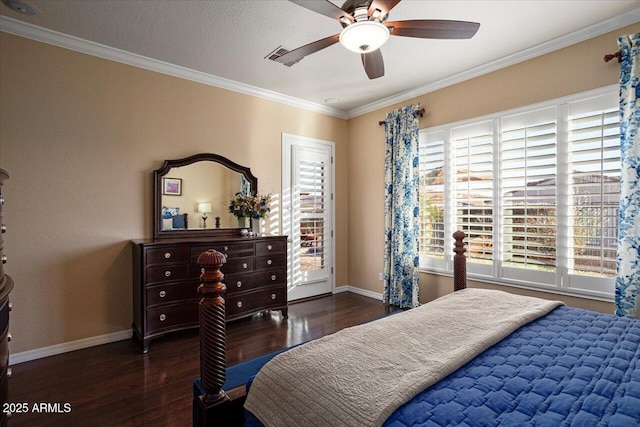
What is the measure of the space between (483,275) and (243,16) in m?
3.52

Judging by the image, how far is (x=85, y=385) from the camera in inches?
94.1

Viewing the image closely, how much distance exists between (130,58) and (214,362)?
3.31 m

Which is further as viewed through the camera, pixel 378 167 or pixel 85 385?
pixel 378 167

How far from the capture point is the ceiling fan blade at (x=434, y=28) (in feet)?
6.25

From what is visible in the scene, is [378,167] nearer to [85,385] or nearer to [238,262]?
[238,262]

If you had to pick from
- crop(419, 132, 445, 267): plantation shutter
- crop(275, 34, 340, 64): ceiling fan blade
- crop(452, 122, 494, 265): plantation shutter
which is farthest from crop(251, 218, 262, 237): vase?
crop(452, 122, 494, 265): plantation shutter

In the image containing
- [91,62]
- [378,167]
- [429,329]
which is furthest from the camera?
[378,167]

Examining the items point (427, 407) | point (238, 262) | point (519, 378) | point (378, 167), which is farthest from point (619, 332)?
point (378, 167)

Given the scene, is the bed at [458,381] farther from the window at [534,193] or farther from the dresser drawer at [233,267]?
the dresser drawer at [233,267]

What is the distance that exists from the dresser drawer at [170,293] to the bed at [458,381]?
1.95 m

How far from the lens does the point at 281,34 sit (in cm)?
291

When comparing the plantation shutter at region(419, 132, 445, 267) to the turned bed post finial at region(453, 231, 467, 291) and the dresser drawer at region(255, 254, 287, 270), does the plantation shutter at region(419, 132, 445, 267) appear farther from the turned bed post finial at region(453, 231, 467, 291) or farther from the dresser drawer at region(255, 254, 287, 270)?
the dresser drawer at region(255, 254, 287, 270)

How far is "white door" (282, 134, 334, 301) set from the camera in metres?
4.59

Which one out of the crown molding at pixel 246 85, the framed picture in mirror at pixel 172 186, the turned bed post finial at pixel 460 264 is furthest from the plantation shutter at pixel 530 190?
the framed picture in mirror at pixel 172 186
